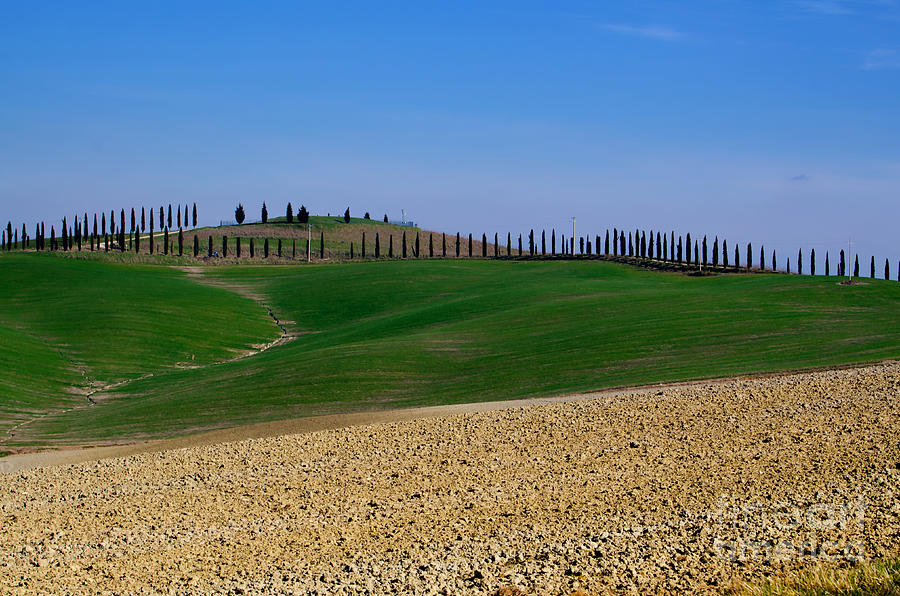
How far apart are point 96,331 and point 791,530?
4374 centimetres

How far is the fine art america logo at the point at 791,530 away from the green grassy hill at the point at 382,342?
49.4 feet

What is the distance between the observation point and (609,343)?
34.2m

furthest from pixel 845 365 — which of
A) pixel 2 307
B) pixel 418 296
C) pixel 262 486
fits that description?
pixel 2 307

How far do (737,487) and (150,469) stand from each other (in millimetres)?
11482

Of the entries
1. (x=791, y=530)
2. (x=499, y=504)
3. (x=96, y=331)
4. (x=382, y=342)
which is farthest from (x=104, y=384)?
(x=791, y=530)

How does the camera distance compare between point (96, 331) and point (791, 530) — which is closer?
point (791, 530)

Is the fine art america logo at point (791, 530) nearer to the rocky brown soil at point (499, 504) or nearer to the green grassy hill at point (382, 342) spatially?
the rocky brown soil at point (499, 504)

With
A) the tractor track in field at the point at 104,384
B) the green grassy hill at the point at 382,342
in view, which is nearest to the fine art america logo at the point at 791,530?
the green grassy hill at the point at 382,342

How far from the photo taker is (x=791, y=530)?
34.8 ft

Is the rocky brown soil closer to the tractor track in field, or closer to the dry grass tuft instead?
the dry grass tuft

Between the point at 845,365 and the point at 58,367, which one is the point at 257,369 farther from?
the point at 845,365

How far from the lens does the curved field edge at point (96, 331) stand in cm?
3667

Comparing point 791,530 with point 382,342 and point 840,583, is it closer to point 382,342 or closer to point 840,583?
point 840,583

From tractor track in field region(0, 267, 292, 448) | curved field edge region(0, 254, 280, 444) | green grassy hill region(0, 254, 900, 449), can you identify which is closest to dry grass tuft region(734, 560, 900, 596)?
green grassy hill region(0, 254, 900, 449)
